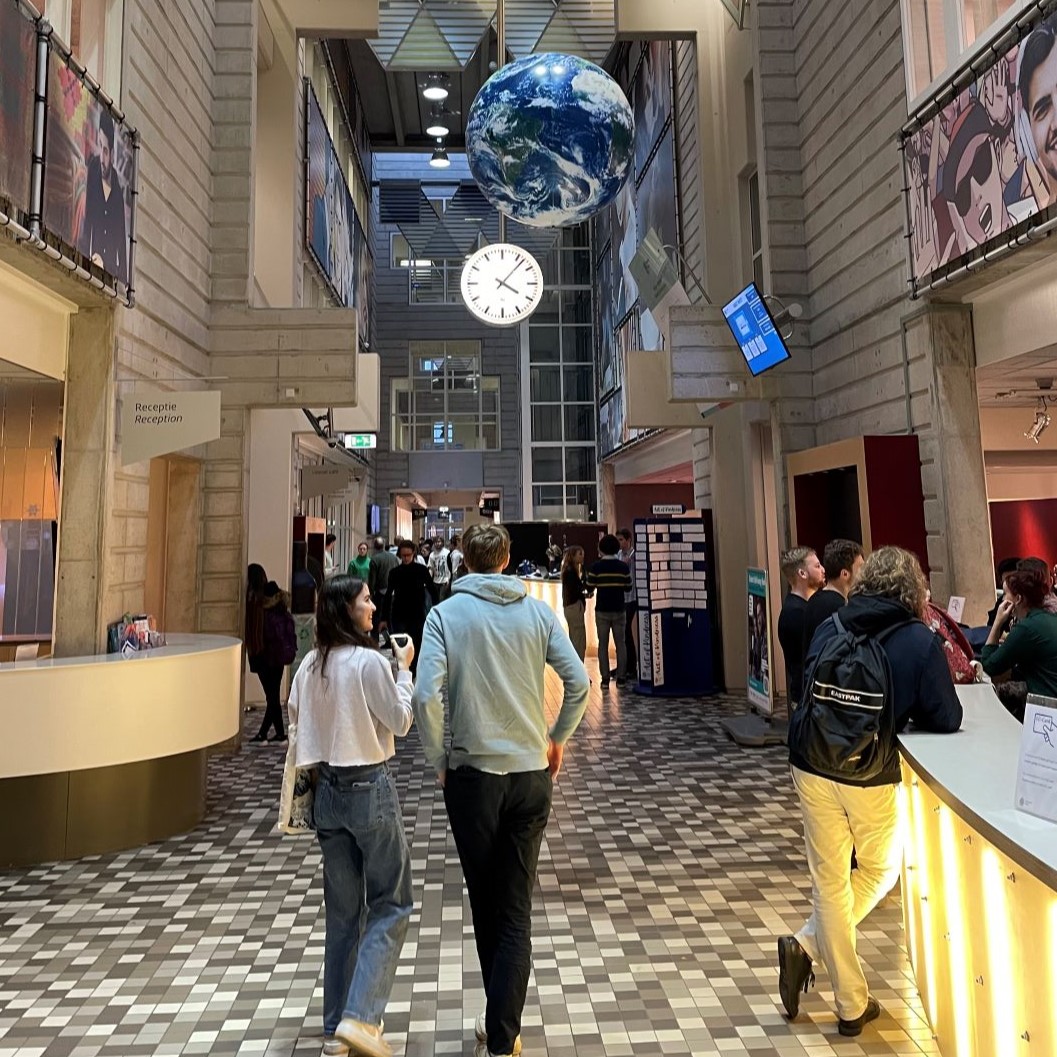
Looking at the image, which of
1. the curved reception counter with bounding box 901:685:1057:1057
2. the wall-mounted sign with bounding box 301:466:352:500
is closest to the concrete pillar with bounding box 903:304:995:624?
A: the curved reception counter with bounding box 901:685:1057:1057

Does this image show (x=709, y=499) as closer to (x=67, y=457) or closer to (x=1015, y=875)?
(x=67, y=457)

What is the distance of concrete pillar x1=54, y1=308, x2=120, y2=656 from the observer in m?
4.80

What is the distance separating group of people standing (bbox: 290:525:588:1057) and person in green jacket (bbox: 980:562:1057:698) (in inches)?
96.0

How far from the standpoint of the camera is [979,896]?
1.95 meters

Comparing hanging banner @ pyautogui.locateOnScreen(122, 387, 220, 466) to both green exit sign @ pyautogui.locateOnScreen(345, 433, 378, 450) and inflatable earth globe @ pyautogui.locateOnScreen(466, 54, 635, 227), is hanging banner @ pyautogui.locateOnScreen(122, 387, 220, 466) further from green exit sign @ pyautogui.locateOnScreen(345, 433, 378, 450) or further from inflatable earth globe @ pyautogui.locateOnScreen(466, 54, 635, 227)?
green exit sign @ pyautogui.locateOnScreen(345, 433, 378, 450)

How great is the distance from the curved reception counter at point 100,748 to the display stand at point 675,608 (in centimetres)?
523

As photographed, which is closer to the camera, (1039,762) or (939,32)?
(1039,762)

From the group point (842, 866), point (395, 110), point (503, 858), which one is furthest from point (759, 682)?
point (395, 110)

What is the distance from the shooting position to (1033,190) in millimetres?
3938

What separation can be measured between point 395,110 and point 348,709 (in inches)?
814

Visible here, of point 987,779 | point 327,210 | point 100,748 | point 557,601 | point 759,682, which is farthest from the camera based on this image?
point 557,601

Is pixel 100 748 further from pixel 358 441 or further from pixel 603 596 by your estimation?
pixel 358 441

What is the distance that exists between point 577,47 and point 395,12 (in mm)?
2370


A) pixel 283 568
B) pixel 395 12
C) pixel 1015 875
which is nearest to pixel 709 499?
pixel 283 568
